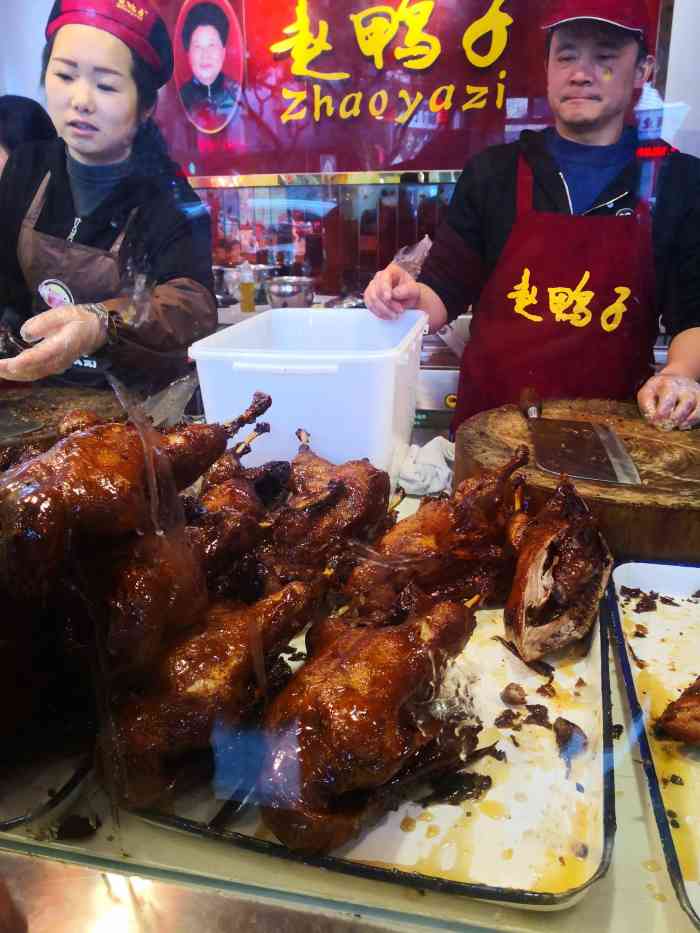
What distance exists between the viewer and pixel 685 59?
160cm

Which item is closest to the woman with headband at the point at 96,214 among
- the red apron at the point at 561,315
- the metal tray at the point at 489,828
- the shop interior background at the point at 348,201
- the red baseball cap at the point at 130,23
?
the red baseball cap at the point at 130,23

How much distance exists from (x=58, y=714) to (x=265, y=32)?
145 centimetres

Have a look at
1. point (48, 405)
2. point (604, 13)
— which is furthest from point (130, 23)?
point (604, 13)

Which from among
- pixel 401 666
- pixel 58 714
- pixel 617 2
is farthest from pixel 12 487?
pixel 617 2

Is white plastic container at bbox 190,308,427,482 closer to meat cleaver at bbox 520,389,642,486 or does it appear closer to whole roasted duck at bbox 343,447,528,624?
whole roasted duck at bbox 343,447,528,624

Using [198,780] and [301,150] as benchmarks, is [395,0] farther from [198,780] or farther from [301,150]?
[198,780]

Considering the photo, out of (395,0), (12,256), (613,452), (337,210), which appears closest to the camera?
(12,256)

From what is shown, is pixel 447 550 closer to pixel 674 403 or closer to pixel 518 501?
pixel 518 501

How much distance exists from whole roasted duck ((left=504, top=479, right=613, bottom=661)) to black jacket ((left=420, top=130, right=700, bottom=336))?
1096 mm

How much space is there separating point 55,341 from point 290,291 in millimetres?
942

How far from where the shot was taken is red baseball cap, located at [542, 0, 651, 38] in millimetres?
1592

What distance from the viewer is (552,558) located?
1.43 metres

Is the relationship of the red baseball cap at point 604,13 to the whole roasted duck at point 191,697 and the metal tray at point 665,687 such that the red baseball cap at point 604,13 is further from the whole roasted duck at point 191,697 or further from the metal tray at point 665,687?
the whole roasted duck at point 191,697

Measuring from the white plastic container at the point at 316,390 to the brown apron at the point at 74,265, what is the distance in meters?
0.39
